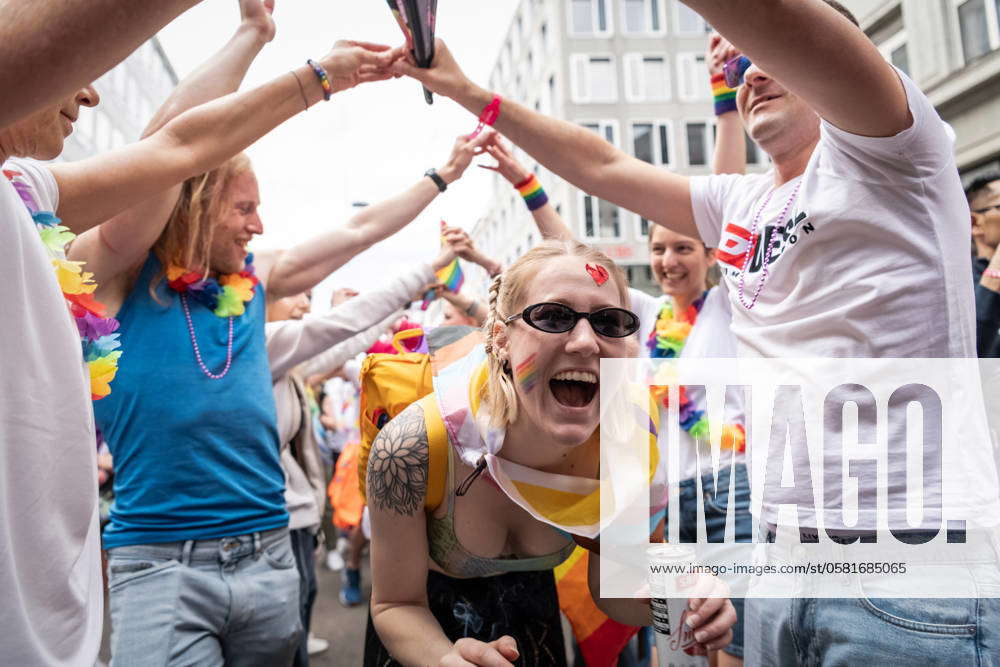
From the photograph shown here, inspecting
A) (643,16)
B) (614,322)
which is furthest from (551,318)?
(643,16)

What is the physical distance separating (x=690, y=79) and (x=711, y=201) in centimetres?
2483

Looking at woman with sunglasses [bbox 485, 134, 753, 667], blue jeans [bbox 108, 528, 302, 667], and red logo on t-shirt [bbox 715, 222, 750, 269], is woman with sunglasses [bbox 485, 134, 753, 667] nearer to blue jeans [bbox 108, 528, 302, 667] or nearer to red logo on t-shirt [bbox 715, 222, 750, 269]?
red logo on t-shirt [bbox 715, 222, 750, 269]

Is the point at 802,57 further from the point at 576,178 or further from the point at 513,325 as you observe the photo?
the point at 576,178

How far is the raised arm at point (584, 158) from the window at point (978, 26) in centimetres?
993

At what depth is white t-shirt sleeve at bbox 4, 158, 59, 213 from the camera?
1.31 metres

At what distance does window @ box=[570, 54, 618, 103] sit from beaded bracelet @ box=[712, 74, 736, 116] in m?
22.9

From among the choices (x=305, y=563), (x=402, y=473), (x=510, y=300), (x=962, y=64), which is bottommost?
(x=305, y=563)

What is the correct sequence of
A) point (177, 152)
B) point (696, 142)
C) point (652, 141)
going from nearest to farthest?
point (177, 152) < point (652, 141) < point (696, 142)

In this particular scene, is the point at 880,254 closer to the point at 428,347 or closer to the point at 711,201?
the point at 711,201

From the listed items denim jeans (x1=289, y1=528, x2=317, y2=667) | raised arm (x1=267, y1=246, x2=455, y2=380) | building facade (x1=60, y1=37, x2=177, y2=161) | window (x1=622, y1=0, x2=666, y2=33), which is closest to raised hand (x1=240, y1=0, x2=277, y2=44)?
raised arm (x1=267, y1=246, x2=455, y2=380)

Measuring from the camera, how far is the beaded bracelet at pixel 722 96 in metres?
2.40

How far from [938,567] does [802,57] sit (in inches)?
35.9

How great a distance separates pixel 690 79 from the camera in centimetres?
2445

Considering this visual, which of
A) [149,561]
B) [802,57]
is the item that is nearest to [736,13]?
[802,57]
